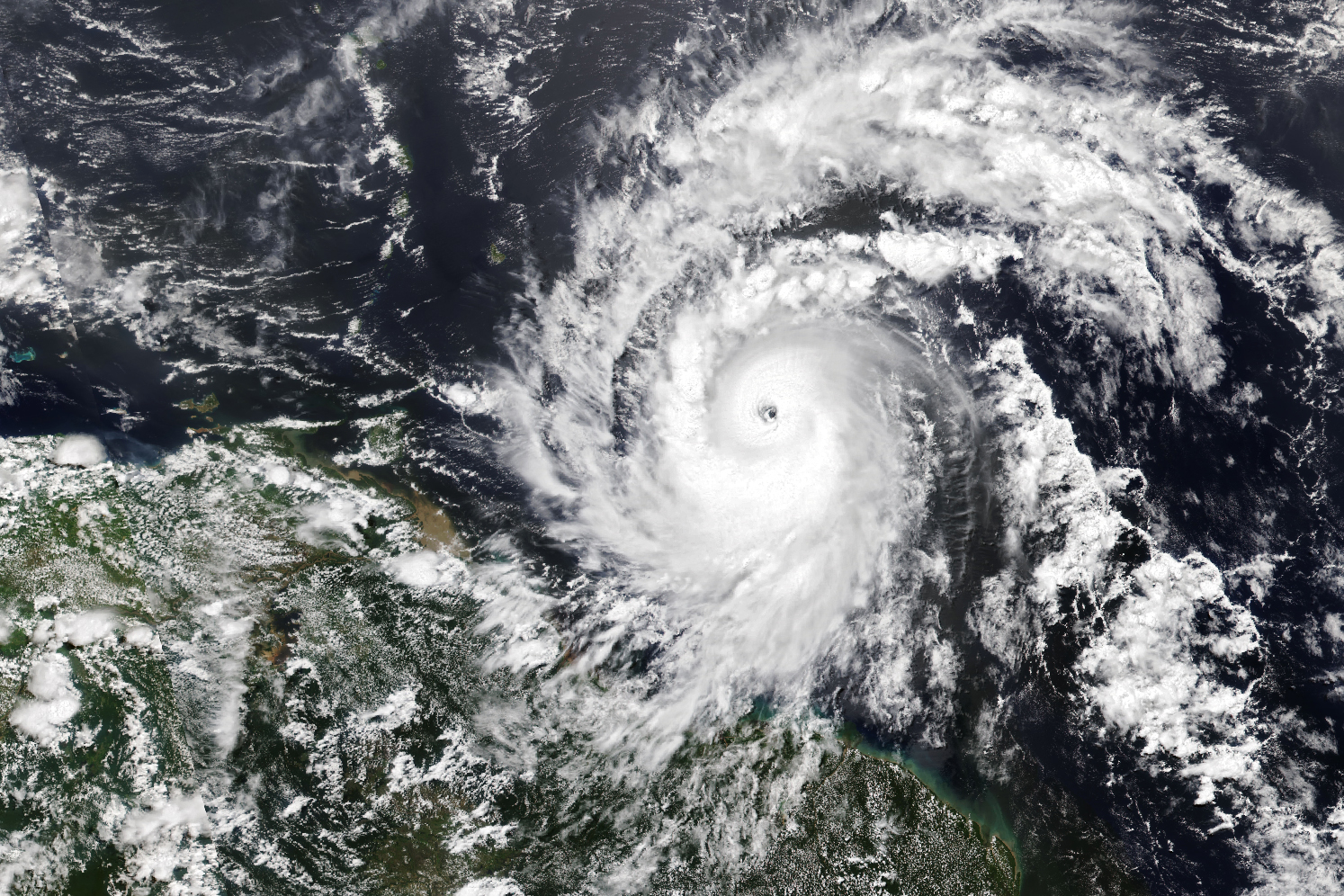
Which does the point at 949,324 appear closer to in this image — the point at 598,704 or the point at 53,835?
the point at 598,704

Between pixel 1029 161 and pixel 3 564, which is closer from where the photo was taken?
pixel 3 564

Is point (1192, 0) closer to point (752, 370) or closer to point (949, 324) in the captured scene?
point (949, 324)

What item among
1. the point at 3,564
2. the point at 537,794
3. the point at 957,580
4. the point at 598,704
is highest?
the point at 3,564

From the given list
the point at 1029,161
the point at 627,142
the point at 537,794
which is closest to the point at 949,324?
the point at 1029,161

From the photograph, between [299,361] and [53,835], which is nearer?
[53,835]

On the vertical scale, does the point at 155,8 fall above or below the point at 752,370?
above

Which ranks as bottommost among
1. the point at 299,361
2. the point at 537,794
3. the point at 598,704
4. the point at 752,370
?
the point at 537,794

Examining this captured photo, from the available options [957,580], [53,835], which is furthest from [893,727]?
[53,835]

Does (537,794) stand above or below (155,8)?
below
